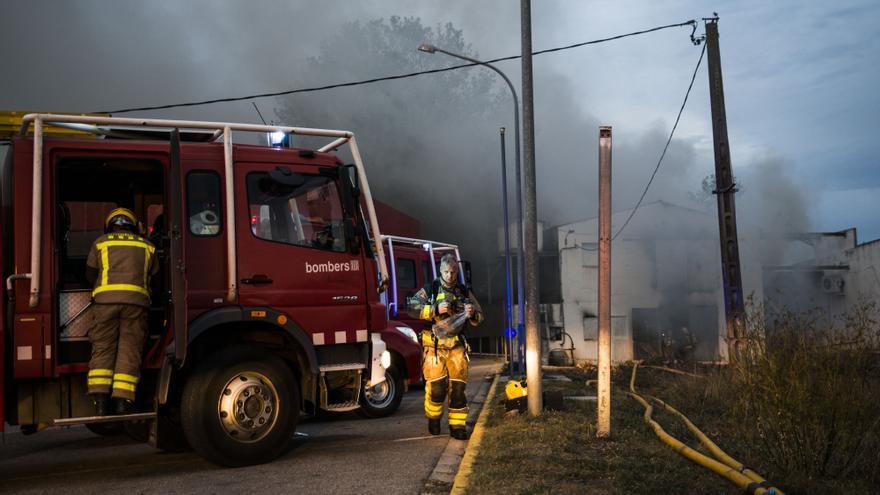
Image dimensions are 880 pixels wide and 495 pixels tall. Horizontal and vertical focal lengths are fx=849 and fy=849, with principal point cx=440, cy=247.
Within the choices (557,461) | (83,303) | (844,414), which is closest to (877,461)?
(844,414)

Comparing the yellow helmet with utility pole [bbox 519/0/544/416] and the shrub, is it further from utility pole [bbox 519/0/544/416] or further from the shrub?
the shrub

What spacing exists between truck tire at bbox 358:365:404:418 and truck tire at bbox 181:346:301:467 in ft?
9.80

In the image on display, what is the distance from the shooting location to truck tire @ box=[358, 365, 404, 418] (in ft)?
32.9

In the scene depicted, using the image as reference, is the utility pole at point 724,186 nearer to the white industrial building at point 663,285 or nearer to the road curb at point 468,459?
the road curb at point 468,459

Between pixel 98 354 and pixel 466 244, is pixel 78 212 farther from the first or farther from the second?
pixel 466 244

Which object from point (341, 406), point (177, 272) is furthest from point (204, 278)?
point (341, 406)

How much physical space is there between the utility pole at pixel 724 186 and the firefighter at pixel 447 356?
797cm

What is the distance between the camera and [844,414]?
19.1 feet

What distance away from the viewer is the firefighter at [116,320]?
6.21 meters

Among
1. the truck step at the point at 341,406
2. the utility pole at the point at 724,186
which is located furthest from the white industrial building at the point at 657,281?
the truck step at the point at 341,406

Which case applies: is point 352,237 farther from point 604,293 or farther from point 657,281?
point 657,281

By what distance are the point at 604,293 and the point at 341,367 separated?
238 cm

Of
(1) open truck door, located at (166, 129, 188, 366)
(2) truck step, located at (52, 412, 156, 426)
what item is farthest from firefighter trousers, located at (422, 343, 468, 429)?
(2) truck step, located at (52, 412, 156, 426)

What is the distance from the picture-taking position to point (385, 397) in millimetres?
10227
